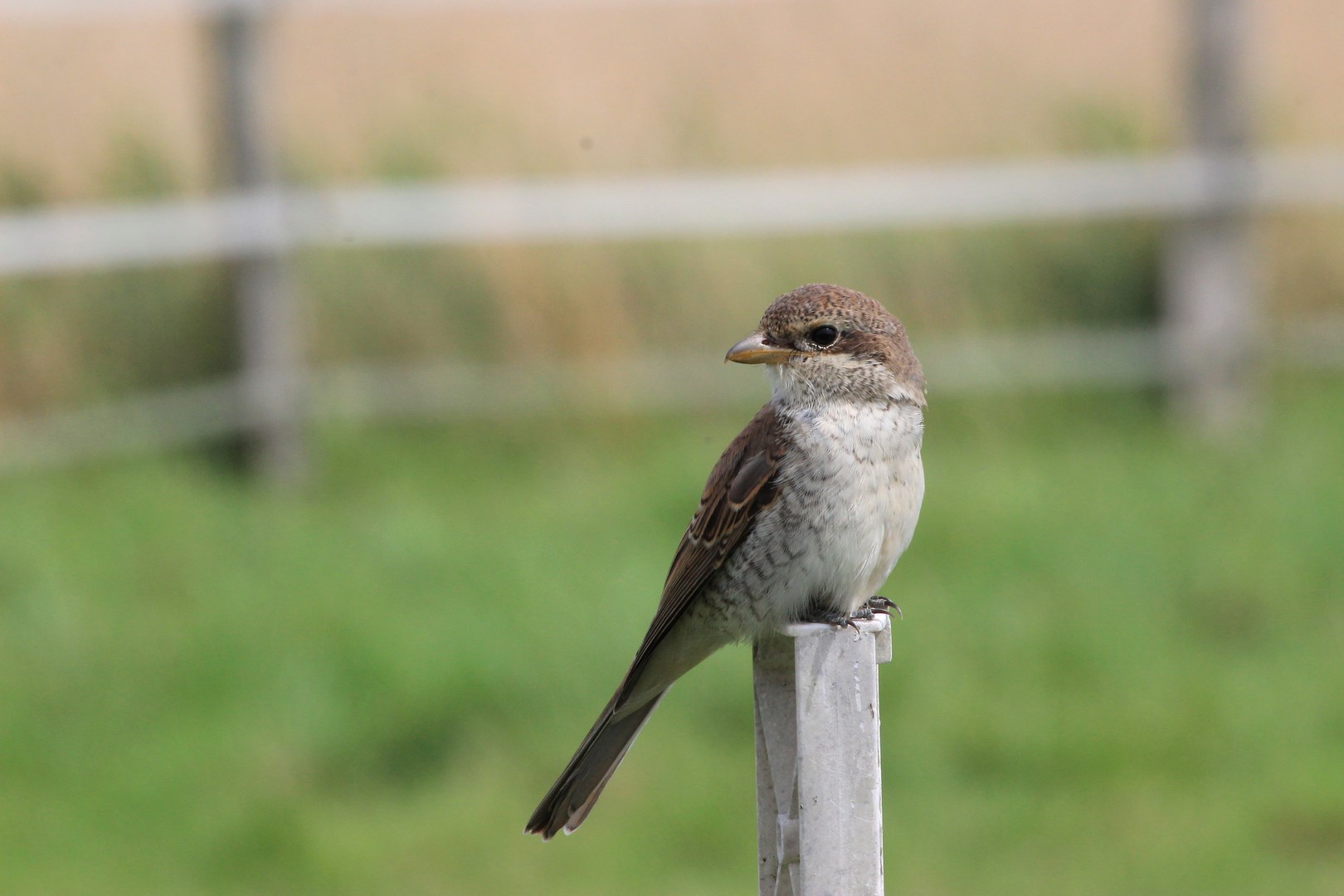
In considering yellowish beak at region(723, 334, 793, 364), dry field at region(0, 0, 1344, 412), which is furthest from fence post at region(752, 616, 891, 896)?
dry field at region(0, 0, 1344, 412)

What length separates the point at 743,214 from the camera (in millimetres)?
8102

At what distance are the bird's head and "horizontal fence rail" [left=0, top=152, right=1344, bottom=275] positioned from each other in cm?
500

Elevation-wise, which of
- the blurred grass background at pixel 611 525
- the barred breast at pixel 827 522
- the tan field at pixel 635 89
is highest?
the tan field at pixel 635 89

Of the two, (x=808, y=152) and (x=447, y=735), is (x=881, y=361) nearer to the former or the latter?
(x=447, y=735)

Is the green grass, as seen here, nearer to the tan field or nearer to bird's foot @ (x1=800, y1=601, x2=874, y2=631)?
the tan field

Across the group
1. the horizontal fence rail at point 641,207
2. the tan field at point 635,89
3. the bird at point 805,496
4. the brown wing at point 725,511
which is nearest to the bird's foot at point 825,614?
the bird at point 805,496

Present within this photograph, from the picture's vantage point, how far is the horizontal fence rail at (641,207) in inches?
304

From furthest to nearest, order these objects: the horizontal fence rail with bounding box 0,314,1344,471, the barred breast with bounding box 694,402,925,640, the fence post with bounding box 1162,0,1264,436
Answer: the fence post with bounding box 1162,0,1264,436 → the horizontal fence rail with bounding box 0,314,1344,471 → the barred breast with bounding box 694,402,925,640

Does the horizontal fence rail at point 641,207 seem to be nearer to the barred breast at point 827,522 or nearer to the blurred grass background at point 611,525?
the blurred grass background at point 611,525

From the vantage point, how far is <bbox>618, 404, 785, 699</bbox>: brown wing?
3.09m

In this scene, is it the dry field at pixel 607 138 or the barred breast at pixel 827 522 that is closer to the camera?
the barred breast at pixel 827 522

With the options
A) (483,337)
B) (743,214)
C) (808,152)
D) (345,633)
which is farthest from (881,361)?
(808,152)

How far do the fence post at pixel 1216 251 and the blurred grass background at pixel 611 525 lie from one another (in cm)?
22

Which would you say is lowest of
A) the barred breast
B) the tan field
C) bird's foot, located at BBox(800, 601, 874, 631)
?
bird's foot, located at BBox(800, 601, 874, 631)
